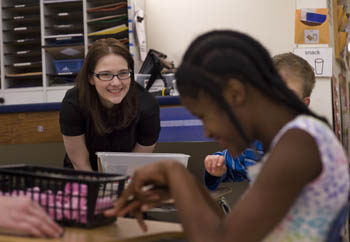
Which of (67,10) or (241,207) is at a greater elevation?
(67,10)

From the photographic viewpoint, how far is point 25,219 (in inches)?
30.7

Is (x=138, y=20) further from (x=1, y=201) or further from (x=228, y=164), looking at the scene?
(x=1, y=201)

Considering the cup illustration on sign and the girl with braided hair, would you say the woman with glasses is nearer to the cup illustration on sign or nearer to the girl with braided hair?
the girl with braided hair

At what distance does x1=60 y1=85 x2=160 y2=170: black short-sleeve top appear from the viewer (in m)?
2.00

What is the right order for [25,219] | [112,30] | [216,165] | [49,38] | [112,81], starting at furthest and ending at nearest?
[49,38]
[112,30]
[112,81]
[216,165]
[25,219]

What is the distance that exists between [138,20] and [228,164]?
2612 mm

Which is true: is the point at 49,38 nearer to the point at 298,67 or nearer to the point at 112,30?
the point at 112,30

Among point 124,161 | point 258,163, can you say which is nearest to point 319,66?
point 124,161

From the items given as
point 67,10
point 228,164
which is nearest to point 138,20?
point 67,10

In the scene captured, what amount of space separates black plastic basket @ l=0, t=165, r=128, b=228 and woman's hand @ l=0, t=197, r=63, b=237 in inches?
1.7

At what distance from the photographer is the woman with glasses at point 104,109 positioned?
2.00 meters

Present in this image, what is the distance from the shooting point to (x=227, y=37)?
2.44 feet

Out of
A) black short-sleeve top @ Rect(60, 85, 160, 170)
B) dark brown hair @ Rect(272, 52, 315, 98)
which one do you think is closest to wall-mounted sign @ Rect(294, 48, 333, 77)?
black short-sleeve top @ Rect(60, 85, 160, 170)

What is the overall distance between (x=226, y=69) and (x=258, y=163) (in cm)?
17
